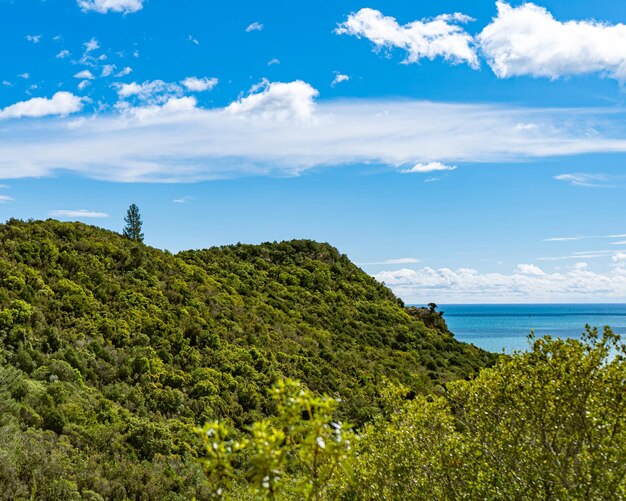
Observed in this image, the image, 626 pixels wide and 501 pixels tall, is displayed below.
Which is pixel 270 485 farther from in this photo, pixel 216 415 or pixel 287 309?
pixel 287 309

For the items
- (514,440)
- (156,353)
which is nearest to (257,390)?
(156,353)

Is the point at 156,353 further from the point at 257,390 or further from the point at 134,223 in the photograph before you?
the point at 134,223

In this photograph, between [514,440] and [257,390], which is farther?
[257,390]

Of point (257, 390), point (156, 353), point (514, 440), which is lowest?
→ point (257, 390)

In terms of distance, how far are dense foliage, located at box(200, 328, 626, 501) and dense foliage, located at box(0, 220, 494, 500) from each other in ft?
5.78

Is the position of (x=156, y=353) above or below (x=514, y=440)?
below

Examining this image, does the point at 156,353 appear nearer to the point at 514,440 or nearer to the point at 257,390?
the point at 257,390

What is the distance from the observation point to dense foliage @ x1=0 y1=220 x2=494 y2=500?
1563cm

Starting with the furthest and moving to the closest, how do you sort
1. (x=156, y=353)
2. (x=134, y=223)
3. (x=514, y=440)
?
(x=134, y=223), (x=156, y=353), (x=514, y=440)

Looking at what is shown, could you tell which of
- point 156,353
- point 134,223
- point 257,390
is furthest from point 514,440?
point 134,223

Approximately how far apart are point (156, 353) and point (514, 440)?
1902 centimetres

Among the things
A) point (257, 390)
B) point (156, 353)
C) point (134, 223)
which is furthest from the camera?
point (134, 223)

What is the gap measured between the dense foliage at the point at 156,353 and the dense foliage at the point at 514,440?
1.76 meters

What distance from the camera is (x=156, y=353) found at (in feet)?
80.7
